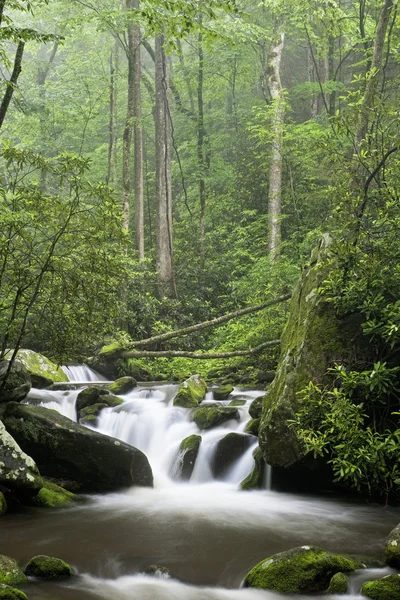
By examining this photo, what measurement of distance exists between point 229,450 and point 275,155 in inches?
510

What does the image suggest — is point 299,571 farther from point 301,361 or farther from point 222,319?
point 222,319

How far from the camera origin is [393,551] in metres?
5.83

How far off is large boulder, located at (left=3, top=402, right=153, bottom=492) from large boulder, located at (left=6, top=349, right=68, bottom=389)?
3.87 metres

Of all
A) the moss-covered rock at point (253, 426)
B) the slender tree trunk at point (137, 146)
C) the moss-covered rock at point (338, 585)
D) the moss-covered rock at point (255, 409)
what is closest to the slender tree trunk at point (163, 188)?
the slender tree trunk at point (137, 146)

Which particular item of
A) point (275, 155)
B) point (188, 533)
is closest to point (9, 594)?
point (188, 533)

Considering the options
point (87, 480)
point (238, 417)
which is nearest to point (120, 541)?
point (87, 480)

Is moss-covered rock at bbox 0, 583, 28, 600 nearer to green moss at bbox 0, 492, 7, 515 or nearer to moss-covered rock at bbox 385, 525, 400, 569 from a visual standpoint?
green moss at bbox 0, 492, 7, 515

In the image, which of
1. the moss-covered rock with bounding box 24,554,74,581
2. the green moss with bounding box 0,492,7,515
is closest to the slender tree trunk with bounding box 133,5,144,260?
the green moss with bounding box 0,492,7,515

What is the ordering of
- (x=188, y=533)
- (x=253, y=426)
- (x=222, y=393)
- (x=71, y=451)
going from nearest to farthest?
1. (x=188, y=533)
2. (x=71, y=451)
3. (x=253, y=426)
4. (x=222, y=393)

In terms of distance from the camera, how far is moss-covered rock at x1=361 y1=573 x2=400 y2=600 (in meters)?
5.11

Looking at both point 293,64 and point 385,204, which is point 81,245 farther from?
point 293,64

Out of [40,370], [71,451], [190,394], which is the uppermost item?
[40,370]

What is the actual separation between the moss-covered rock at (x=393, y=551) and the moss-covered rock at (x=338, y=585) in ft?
2.40

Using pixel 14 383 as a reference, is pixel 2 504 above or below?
below
